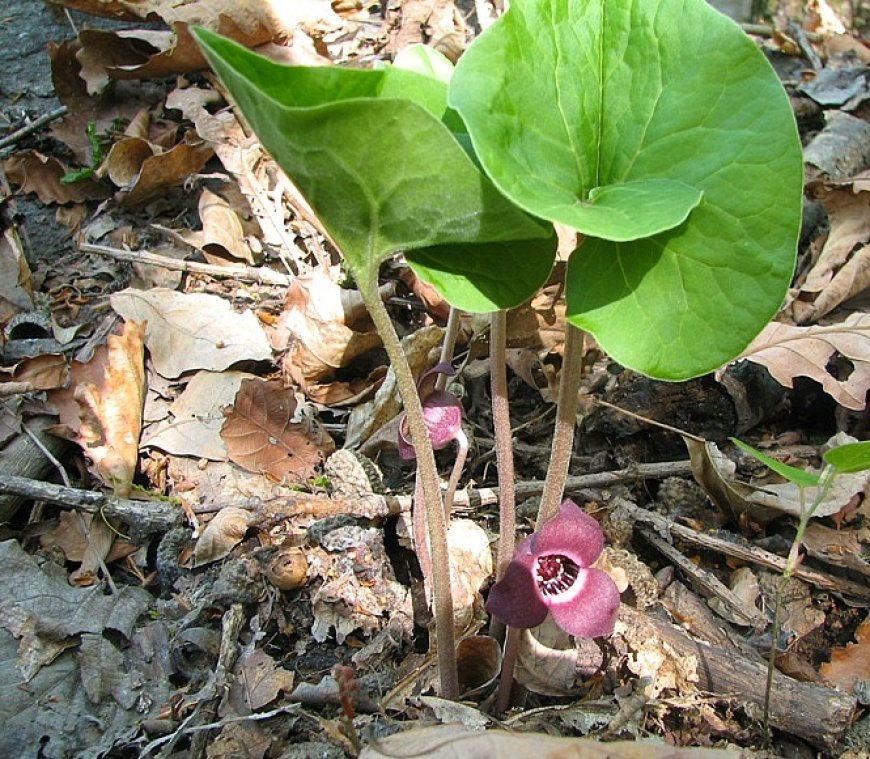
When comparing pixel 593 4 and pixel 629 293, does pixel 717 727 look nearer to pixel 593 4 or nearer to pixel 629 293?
pixel 629 293

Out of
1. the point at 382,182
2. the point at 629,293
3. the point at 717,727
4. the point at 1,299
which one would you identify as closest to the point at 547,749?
the point at 717,727

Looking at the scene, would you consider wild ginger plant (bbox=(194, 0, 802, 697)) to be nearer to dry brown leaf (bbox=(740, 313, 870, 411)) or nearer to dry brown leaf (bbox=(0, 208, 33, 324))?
→ dry brown leaf (bbox=(740, 313, 870, 411))

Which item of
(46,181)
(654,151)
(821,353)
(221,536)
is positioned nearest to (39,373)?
(221,536)

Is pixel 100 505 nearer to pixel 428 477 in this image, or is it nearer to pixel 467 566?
pixel 467 566

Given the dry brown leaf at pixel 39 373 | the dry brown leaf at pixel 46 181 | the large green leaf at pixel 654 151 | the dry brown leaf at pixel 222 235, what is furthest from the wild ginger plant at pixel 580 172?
the dry brown leaf at pixel 46 181

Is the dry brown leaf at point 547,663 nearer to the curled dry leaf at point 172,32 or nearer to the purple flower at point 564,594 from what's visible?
the purple flower at point 564,594
